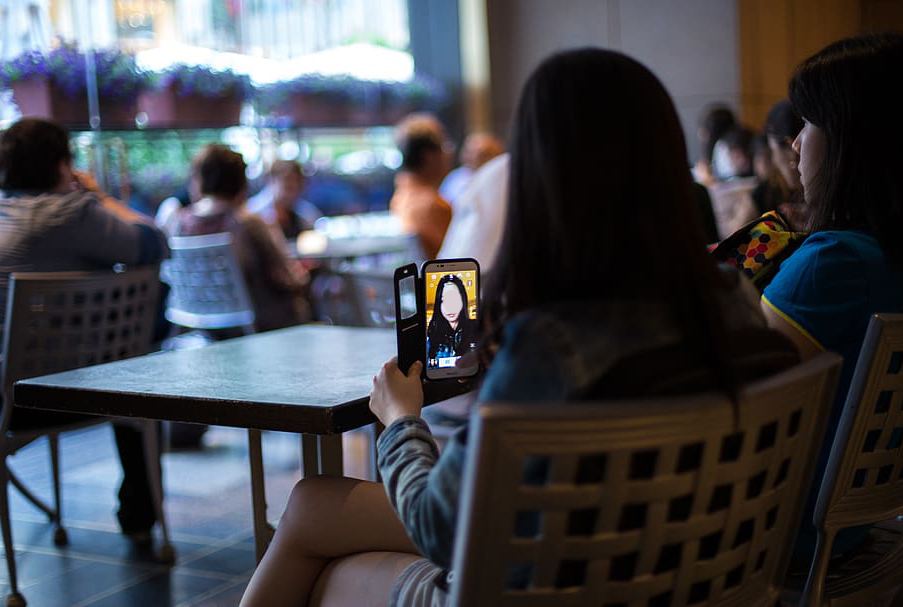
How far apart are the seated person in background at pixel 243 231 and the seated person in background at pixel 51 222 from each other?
121 centimetres

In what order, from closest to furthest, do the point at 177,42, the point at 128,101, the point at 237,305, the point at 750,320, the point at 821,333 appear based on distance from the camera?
the point at 750,320 < the point at 821,333 < the point at 237,305 < the point at 128,101 < the point at 177,42

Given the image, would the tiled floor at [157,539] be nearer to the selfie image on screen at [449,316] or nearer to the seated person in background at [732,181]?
the selfie image on screen at [449,316]

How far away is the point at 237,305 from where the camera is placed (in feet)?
14.3

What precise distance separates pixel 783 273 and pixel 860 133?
26 centimetres

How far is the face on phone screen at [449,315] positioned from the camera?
1620mm

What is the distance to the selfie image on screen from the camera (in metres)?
1.62

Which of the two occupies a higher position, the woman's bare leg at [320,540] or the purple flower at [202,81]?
the purple flower at [202,81]

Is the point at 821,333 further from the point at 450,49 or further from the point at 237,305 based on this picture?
the point at 450,49

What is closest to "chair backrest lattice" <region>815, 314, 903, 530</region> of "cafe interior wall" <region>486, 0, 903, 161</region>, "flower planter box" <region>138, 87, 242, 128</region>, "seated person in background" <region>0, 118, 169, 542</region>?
"seated person in background" <region>0, 118, 169, 542</region>

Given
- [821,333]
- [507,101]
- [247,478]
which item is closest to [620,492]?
[821,333]

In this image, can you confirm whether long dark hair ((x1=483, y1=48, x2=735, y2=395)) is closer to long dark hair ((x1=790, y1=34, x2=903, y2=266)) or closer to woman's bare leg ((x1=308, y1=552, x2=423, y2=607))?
woman's bare leg ((x1=308, y1=552, x2=423, y2=607))

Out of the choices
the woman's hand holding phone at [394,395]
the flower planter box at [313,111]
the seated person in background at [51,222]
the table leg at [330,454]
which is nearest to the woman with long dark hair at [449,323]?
the woman's hand holding phone at [394,395]

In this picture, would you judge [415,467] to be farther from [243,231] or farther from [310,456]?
[243,231]

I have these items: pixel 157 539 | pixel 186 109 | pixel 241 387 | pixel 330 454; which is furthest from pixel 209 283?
pixel 241 387
